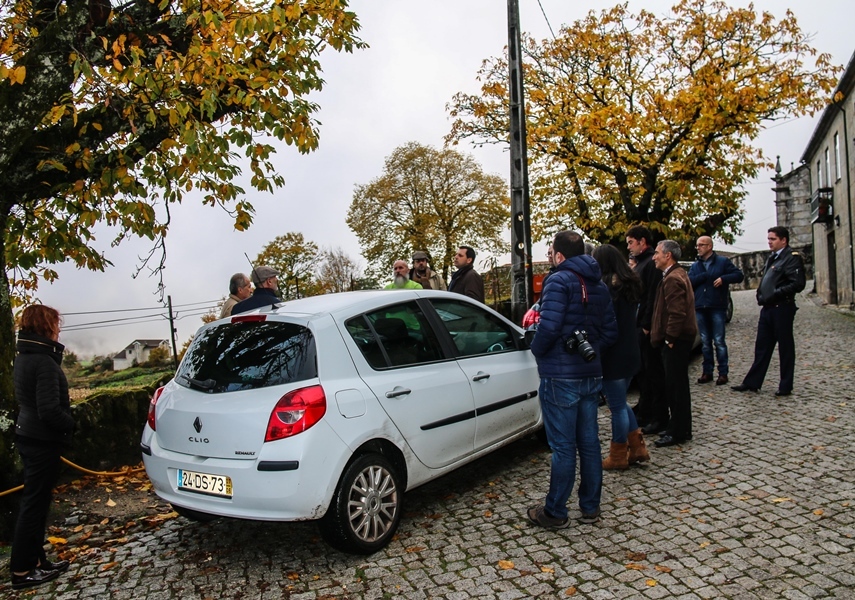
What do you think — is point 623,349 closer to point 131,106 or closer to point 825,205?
point 131,106

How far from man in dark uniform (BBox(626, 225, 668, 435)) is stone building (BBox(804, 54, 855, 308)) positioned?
17121 millimetres

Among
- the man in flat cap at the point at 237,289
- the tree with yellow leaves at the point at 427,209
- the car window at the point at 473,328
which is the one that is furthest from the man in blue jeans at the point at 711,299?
the tree with yellow leaves at the point at 427,209

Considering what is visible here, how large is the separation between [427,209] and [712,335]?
34.7 metres

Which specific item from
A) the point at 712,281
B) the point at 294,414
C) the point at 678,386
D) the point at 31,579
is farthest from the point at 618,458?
the point at 712,281

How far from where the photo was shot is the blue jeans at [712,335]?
9148 mm

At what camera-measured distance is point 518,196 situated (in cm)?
995

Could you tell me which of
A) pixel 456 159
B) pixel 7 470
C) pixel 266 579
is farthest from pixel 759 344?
pixel 456 159

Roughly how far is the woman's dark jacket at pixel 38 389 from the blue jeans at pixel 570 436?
310cm

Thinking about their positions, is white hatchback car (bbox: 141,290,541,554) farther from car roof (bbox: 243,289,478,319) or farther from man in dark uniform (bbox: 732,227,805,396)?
man in dark uniform (bbox: 732,227,805,396)

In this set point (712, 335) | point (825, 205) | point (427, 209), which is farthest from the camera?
point (427, 209)

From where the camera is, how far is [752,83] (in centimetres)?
1795

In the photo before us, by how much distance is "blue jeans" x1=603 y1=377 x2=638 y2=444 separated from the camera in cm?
549

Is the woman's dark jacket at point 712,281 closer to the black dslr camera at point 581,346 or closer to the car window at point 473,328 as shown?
the car window at point 473,328

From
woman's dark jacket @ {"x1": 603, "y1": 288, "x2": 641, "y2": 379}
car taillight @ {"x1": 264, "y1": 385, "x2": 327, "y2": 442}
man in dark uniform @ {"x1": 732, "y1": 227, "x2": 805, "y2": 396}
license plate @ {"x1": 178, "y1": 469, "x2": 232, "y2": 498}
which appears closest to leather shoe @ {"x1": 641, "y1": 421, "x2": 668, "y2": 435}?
woman's dark jacket @ {"x1": 603, "y1": 288, "x2": 641, "y2": 379}
